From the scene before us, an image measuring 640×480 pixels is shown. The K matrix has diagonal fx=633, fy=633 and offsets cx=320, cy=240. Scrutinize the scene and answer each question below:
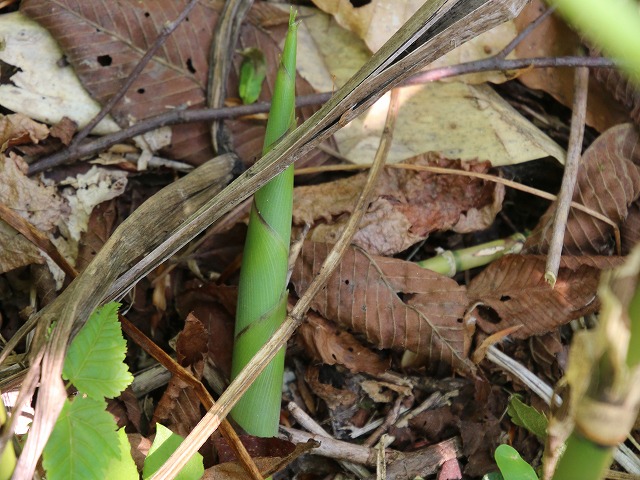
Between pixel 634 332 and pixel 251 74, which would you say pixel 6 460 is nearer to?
pixel 634 332

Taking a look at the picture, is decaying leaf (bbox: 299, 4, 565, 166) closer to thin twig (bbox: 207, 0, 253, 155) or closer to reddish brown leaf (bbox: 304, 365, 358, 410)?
thin twig (bbox: 207, 0, 253, 155)

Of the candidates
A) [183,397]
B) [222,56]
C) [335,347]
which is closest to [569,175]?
[335,347]

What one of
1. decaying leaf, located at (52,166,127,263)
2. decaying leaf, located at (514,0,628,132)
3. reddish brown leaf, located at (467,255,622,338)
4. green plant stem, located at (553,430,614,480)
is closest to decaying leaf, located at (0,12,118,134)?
decaying leaf, located at (52,166,127,263)

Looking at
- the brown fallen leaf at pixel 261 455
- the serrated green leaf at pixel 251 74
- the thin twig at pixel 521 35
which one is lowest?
the brown fallen leaf at pixel 261 455

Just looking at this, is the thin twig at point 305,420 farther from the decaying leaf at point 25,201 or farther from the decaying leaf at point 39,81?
the decaying leaf at point 39,81

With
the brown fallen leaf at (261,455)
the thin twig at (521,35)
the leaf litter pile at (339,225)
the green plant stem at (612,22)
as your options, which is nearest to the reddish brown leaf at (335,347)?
the leaf litter pile at (339,225)
